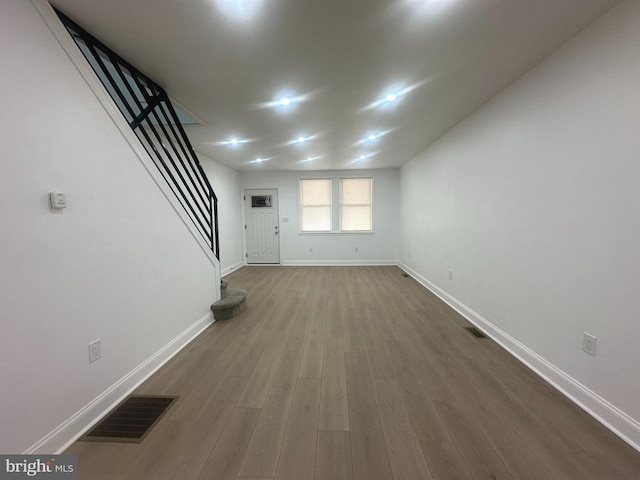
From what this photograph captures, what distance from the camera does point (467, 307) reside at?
323cm

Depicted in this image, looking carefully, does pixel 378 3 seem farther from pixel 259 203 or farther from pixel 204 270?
pixel 259 203

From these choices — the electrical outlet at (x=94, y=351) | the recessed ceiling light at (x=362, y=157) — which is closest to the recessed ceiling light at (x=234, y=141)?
the recessed ceiling light at (x=362, y=157)

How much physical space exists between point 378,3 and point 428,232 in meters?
3.73

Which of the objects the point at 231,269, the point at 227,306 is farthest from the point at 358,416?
the point at 231,269

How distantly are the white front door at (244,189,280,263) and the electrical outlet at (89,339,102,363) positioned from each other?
5268 mm

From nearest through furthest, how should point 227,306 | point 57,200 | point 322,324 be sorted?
point 57,200, point 322,324, point 227,306

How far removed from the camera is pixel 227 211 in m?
6.03

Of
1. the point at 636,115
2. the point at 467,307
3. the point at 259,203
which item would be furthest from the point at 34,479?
the point at 259,203

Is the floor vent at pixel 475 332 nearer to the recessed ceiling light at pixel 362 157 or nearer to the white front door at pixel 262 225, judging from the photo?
the recessed ceiling light at pixel 362 157

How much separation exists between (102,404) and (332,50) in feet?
9.44

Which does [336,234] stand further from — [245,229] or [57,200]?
[57,200]

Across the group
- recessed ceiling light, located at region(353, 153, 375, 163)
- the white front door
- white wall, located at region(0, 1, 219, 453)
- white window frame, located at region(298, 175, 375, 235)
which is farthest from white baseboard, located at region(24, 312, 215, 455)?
white window frame, located at region(298, 175, 375, 235)

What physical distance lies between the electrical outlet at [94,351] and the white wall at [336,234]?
17.3ft

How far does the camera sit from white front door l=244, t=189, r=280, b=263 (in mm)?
6844
